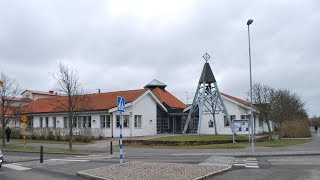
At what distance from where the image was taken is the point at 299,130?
49.6 meters

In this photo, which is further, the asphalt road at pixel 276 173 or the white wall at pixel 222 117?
the white wall at pixel 222 117

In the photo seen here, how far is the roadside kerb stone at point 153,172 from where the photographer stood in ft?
45.9

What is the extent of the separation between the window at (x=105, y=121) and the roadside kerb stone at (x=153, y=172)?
1090 inches

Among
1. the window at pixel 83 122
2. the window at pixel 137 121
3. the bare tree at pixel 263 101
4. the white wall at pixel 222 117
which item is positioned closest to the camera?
the bare tree at pixel 263 101

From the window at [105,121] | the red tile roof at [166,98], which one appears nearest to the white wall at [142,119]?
the window at [105,121]

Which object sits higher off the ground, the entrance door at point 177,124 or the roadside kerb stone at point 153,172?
the entrance door at point 177,124

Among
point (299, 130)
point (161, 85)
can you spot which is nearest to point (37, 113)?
point (161, 85)

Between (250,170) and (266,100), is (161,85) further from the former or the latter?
(250,170)

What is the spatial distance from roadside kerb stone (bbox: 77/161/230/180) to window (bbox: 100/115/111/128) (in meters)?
27.7

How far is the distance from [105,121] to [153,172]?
30.5 metres

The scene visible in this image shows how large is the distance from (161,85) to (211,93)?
19491 millimetres

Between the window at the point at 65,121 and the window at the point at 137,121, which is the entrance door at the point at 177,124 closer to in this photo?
the window at the point at 137,121

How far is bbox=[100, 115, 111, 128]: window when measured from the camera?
147 ft

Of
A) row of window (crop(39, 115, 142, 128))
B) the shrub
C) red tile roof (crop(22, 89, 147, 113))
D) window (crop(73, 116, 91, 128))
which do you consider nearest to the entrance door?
red tile roof (crop(22, 89, 147, 113))
